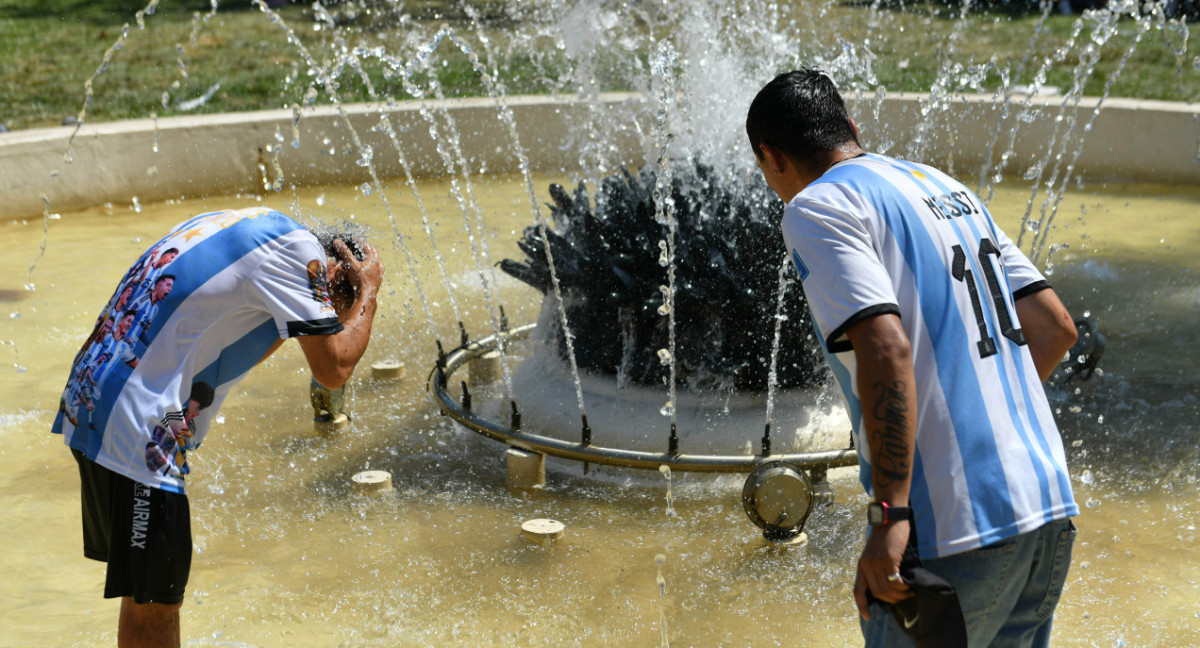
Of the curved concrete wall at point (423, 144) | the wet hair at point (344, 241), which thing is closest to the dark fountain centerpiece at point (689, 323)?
the wet hair at point (344, 241)

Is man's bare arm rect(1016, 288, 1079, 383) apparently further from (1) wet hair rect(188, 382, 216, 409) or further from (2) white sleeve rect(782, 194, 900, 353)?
(1) wet hair rect(188, 382, 216, 409)

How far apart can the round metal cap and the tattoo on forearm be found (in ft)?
A: 5.89

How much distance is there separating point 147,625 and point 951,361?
2.07 meters

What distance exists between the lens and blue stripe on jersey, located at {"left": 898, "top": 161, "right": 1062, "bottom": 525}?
2.07 meters

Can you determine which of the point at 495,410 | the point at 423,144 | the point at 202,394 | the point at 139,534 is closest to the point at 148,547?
the point at 139,534

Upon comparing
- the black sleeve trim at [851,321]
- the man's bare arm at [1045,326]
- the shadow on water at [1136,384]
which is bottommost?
the shadow on water at [1136,384]

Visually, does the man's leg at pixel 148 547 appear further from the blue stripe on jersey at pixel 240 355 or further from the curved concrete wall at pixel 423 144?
the curved concrete wall at pixel 423 144

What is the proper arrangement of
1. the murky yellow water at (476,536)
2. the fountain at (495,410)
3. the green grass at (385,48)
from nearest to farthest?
A: the murky yellow water at (476,536) → the fountain at (495,410) → the green grass at (385,48)

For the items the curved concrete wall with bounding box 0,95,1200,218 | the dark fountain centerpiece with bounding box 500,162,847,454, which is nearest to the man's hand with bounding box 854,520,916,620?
the dark fountain centerpiece with bounding box 500,162,847,454

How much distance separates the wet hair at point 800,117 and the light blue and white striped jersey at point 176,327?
1196 millimetres

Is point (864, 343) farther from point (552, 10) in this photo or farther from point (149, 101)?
point (552, 10)

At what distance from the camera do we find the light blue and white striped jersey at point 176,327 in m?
2.67

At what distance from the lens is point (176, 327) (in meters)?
2.68

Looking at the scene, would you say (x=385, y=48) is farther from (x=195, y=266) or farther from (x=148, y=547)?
(x=148, y=547)
